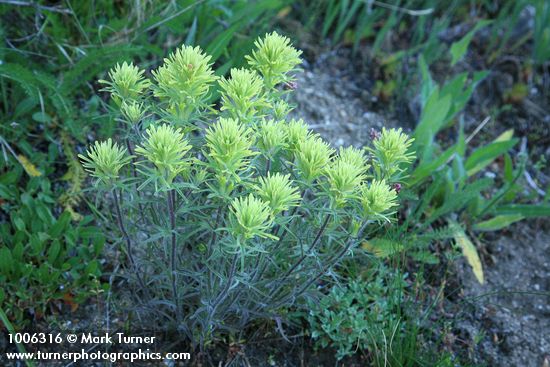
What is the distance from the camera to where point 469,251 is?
2.88 m

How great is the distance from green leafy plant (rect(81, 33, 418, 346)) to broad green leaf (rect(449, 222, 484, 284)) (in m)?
0.89

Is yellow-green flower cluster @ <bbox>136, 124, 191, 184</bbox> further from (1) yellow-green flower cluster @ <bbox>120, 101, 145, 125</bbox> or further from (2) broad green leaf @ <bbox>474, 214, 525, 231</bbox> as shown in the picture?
(2) broad green leaf @ <bbox>474, 214, 525, 231</bbox>

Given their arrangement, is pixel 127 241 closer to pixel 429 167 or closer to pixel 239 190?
pixel 239 190

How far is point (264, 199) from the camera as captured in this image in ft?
5.66

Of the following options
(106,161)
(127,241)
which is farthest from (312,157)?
(127,241)

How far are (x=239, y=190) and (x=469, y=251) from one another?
1.32 m

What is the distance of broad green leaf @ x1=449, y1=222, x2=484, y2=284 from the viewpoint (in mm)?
2854

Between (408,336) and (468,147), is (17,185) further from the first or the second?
(468,147)

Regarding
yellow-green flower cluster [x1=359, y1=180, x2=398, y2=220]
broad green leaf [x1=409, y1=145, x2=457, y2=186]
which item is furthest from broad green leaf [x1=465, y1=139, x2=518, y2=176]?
yellow-green flower cluster [x1=359, y1=180, x2=398, y2=220]

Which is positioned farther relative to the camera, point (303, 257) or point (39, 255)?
point (39, 255)

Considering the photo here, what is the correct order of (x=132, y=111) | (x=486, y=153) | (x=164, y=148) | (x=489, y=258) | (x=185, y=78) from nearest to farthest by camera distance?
(x=164, y=148) < (x=185, y=78) < (x=132, y=111) < (x=489, y=258) < (x=486, y=153)

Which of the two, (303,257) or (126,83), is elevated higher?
(126,83)

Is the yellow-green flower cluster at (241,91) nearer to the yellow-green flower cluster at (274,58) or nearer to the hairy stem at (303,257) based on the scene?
the yellow-green flower cluster at (274,58)

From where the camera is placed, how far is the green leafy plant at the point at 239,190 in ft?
5.49
